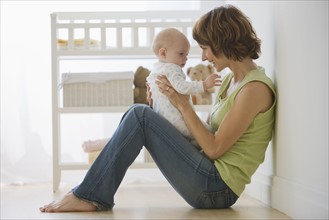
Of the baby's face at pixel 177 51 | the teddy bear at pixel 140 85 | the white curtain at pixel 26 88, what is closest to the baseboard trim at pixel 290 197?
the baby's face at pixel 177 51

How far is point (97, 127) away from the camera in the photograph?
4.13 metres

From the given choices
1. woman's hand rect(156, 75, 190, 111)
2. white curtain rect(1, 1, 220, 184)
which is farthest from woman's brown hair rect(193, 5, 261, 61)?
white curtain rect(1, 1, 220, 184)

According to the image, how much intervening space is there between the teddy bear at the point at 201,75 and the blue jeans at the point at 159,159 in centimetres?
111

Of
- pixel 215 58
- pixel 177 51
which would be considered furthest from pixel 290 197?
pixel 177 51

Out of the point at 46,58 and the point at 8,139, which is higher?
the point at 46,58

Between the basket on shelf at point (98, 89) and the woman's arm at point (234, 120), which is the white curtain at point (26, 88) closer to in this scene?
the basket on shelf at point (98, 89)

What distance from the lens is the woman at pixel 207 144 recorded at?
2.48 metres

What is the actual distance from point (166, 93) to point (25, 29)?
1.69 m

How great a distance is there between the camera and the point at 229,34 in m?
2.48

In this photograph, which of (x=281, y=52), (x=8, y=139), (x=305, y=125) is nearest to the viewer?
(x=305, y=125)

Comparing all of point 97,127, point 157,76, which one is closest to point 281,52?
point 157,76

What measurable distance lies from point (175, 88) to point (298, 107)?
548 mm

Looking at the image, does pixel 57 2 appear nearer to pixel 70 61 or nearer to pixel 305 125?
pixel 70 61

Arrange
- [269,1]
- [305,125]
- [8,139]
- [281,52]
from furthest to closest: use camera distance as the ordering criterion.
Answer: [8,139]
[269,1]
[281,52]
[305,125]
